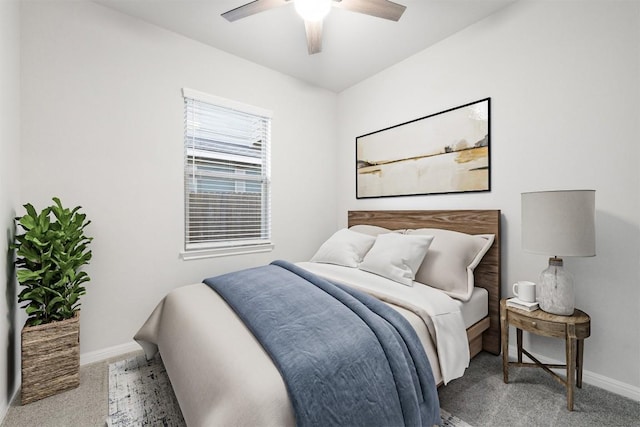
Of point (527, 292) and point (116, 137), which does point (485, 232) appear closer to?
point (527, 292)

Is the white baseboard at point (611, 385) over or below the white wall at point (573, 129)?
below

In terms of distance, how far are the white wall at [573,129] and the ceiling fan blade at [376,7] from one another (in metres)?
1.02

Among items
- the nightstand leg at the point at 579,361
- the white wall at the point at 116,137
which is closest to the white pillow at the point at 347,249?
the white wall at the point at 116,137

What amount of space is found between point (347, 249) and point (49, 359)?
2.24m

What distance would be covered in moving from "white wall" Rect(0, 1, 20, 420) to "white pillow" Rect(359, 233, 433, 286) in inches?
94.2

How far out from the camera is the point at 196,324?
157cm

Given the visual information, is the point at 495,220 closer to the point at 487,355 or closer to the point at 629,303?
the point at 629,303

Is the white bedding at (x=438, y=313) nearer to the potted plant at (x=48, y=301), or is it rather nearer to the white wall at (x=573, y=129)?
the white wall at (x=573, y=129)

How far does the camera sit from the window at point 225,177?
9.16 ft

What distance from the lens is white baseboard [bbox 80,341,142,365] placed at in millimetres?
2242

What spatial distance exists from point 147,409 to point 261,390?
114 cm

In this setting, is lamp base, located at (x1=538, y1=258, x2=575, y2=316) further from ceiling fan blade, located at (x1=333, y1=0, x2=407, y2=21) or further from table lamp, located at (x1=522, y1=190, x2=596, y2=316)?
ceiling fan blade, located at (x1=333, y1=0, x2=407, y2=21)

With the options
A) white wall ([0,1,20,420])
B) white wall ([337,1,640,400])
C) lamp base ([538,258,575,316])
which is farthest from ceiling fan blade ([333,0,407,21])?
white wall ([0,1,20,420])

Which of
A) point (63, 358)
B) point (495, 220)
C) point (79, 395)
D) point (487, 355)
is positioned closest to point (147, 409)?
point (79, 395)
